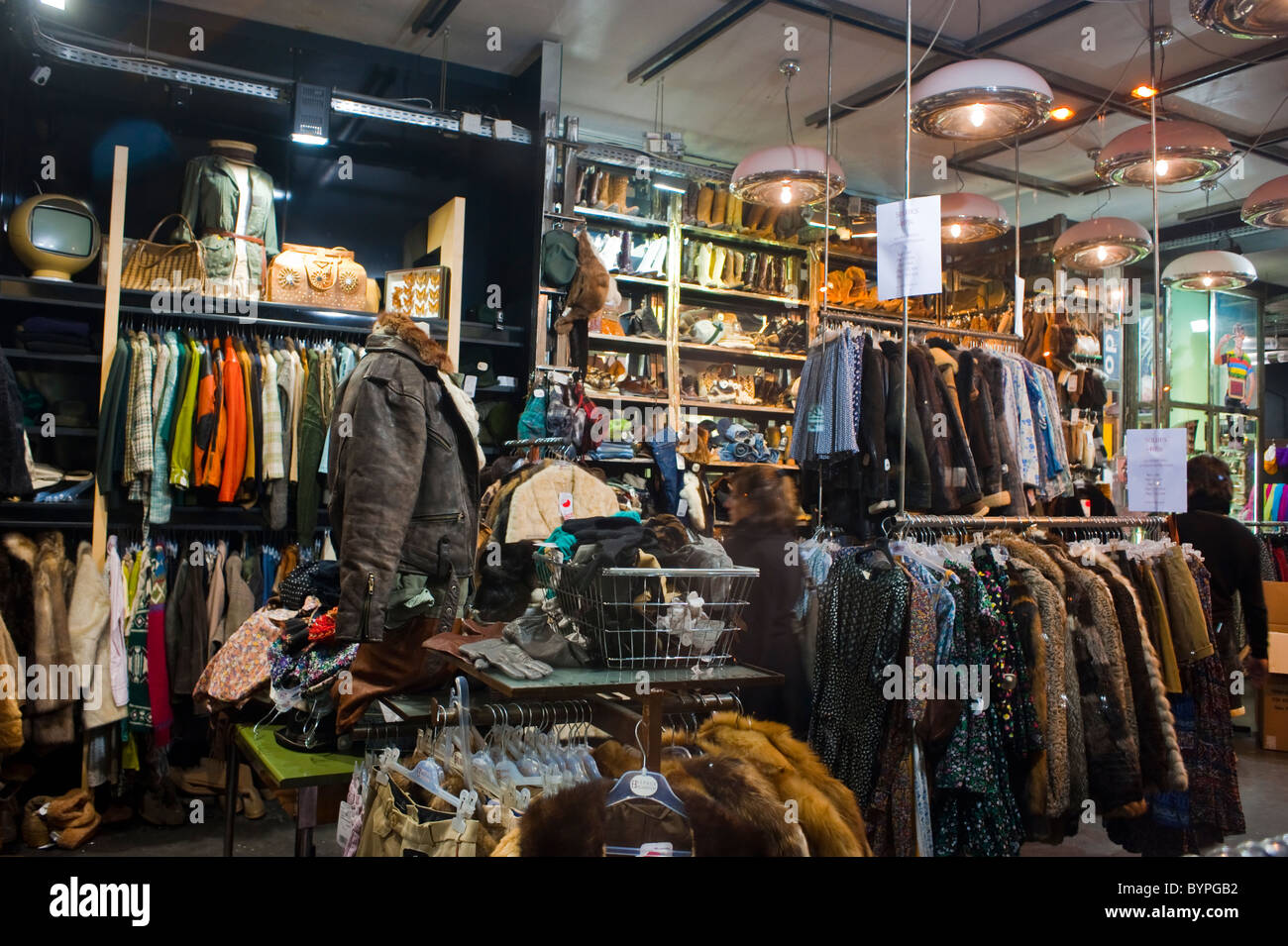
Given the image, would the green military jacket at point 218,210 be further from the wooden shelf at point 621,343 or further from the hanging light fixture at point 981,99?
the hanging light fixture at point 981,99

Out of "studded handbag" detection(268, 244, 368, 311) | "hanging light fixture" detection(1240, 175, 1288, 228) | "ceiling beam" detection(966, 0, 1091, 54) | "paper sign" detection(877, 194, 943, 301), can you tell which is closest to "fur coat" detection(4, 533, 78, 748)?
"studded handbag" detection(268, 244, 368, 311)

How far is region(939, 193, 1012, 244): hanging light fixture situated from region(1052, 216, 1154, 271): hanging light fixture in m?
0.48

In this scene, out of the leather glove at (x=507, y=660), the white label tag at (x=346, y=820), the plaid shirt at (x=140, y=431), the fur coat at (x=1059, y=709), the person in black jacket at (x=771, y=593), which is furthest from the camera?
the plaid shirt at (x=140, y=431)

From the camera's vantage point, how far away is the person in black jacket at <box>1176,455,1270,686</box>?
4023mm

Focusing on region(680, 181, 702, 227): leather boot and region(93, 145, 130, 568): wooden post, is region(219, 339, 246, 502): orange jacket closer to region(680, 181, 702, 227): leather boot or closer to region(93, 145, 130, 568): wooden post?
region(93, 145, 130, 568): wooden post

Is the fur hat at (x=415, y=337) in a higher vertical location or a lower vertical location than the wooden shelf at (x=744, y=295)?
lower

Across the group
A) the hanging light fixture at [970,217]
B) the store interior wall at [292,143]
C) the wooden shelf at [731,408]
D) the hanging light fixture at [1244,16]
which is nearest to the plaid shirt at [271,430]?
the store interior wall at [292,143]

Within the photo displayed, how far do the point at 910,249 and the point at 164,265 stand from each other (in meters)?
3.81

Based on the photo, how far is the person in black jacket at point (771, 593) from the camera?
133 inches

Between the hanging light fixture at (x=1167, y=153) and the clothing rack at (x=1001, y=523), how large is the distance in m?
1.75

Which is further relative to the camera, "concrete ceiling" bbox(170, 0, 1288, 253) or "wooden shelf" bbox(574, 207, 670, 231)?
"wooden shelf" bbox(574, 207, 670, 231)

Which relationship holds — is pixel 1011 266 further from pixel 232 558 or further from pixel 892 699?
pixel 232 558

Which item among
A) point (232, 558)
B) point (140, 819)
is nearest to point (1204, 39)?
point (232, 558)

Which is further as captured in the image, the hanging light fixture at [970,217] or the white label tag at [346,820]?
the hanging light fixture at [970,217]
